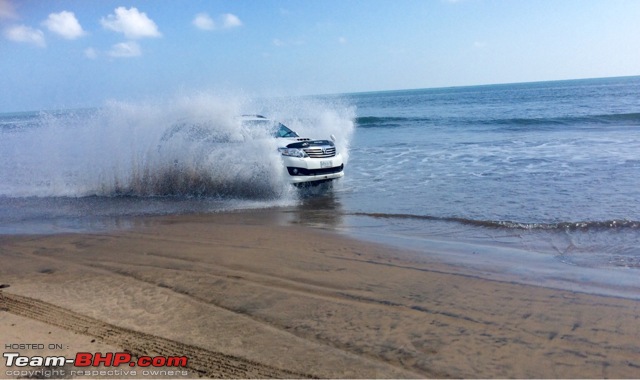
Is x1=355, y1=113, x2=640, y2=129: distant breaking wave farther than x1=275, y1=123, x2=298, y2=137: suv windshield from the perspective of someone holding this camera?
Yes

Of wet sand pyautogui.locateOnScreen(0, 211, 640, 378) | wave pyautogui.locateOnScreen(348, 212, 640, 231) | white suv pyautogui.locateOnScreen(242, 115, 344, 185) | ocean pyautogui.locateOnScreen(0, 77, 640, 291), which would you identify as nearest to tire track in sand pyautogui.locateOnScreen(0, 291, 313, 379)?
wet sand pyautogui.locateOnScreen(0, 211, 640, 378)

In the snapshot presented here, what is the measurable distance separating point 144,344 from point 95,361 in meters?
0.40

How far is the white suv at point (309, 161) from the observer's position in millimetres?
10945

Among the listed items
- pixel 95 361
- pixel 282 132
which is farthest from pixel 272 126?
pixel 95 361

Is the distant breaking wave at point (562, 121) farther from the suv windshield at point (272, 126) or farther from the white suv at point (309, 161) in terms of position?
the white suv at point (309, 161)

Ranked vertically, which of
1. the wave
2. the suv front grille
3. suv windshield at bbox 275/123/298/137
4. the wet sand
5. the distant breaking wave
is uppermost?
suv windshield at bbox 275/123/298/137

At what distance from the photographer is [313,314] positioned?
15.2 ft

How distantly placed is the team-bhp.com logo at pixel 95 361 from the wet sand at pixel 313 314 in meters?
0.12

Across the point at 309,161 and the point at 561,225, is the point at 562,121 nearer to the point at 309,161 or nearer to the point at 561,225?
the point at 309,161

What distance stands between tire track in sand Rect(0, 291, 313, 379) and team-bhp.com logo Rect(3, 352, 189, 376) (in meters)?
0.08

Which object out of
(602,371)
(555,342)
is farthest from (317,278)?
(602,371)

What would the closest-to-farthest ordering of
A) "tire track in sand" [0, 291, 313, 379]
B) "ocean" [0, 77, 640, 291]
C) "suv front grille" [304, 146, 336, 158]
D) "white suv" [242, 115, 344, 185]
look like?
1. "tire track in sand" [0, 291, 313, 379]
2. "ocean" [0, 77, 640, 291]
3. "white suv" [242, 115, 344, 185]
4. "suv front grille" [304, 146, 336, 158]

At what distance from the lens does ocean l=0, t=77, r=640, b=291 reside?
23.2 feet

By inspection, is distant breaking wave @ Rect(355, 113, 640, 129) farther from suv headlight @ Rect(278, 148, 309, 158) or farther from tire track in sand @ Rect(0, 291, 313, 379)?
tire track in sand @ Rect(0, 291, 313, 379)
